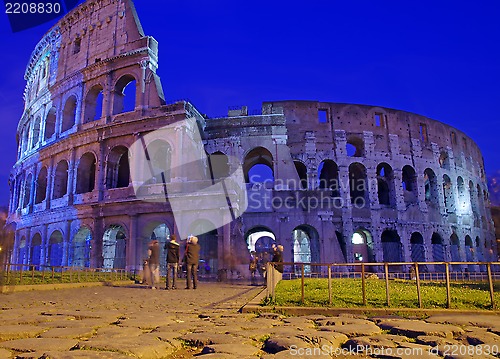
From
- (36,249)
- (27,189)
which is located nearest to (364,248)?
(36,249)

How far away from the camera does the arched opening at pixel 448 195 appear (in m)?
28.2

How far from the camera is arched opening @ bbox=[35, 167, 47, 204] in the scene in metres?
26.0

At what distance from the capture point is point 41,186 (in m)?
26.5

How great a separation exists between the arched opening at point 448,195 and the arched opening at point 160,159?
Result: 790 inches

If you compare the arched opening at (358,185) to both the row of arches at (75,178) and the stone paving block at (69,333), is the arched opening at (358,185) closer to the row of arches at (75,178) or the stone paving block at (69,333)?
the row of arches at (75,178)

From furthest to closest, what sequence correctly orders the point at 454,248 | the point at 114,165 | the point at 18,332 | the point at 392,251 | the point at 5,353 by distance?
the point at 454,248, the point at 392,251, the point at 114,165, the point at 18,332, the point at 5,353

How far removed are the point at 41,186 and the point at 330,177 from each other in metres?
19.8

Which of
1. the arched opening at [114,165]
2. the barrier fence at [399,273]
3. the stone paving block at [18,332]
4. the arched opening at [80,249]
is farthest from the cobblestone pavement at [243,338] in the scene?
the arched opening at [114,165]

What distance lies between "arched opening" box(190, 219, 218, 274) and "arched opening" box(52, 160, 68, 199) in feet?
34.2

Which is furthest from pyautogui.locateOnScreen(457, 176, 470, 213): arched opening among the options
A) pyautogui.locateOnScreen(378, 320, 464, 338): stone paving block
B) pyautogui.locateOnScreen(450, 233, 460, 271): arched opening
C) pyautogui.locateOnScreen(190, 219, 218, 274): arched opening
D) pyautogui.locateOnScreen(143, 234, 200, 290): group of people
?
pyautogui.locateOnScreen(378, 320, 464, 338): stone paving block

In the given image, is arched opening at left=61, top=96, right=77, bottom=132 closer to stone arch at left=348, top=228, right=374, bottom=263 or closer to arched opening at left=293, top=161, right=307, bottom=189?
arched opening at left=293, top=161, right=307, bottom=189

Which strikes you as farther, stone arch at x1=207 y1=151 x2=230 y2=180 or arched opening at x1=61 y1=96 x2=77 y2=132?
arched opening at x1=61 y1=96 x2=77 y2=132

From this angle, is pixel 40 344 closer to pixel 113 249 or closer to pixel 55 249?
pixel 113 249

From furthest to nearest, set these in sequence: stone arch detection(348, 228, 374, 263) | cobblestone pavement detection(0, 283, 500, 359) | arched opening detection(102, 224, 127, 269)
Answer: stone arch detection(348, 228, 374, 263), arched opening detection(102, 224, 127, 269), cobblestone pavement detection(0, 283, 500, 359)
